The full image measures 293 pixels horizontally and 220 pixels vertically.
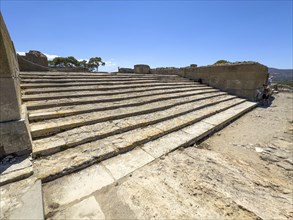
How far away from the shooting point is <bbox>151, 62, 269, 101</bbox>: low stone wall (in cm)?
774

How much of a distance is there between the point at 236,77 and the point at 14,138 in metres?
9.68

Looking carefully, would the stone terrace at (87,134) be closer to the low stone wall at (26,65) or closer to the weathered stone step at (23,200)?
the weathered stone step at (23,200)

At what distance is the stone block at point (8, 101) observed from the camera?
5.73ft

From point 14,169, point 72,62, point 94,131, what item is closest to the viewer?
point 14,169

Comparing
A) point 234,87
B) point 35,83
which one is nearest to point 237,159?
point 35,83

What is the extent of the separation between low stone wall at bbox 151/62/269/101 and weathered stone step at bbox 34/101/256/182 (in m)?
5.05

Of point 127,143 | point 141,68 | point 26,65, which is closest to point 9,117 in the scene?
point 127,143

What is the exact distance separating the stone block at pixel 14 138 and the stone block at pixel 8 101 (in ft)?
0.26

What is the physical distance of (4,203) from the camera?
4.44ft

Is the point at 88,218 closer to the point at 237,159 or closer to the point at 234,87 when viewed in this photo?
the point at 237,159

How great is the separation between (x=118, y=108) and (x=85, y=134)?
4.34 feet

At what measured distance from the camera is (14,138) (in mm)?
1808

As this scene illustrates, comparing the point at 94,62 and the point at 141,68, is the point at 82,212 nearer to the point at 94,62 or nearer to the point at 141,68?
the point at 141,68

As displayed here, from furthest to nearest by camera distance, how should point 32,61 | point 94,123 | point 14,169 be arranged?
point 32,61
point 94,123
point 14,169
